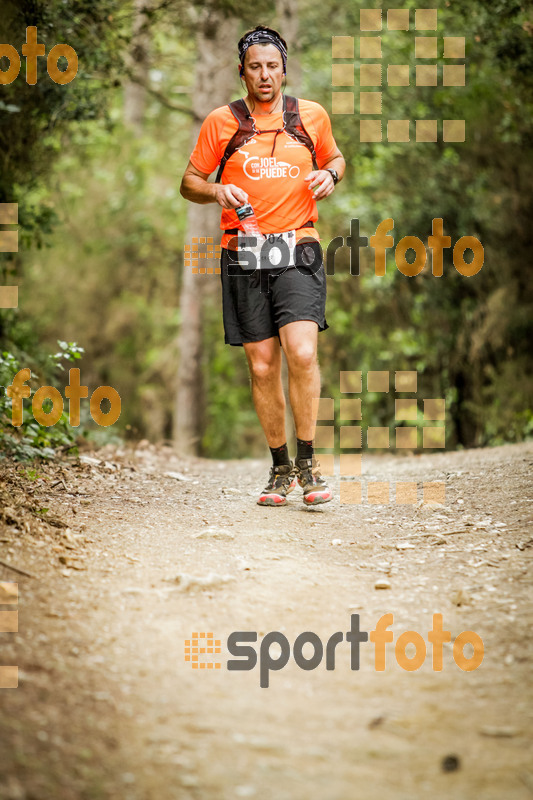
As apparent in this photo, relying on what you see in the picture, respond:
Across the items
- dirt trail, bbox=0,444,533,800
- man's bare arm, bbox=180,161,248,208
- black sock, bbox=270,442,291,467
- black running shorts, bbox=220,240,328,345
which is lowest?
dirt trail, bbox=0,444,533,800

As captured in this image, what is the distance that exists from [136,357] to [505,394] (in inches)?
239

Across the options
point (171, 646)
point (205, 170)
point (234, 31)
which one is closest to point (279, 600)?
point (171, 646)

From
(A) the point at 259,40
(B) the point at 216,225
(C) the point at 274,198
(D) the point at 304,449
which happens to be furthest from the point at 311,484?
(B) the point at 216,225

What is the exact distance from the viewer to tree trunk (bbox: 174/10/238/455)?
31.6 feet

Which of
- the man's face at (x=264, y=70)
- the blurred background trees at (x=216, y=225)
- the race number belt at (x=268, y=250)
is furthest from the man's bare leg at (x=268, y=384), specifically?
the blurred background trees at (x=216, y=225)

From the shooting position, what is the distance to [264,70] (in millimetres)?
4129

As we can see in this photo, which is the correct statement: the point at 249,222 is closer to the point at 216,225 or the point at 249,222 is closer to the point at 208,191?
the point at 208,191

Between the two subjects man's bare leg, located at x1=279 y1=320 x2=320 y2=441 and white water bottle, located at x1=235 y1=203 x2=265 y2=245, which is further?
man's bare leg, located at x1=279 y1=320 x2=320 y2=441

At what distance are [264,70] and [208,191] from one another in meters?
0.70

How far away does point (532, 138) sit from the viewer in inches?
356

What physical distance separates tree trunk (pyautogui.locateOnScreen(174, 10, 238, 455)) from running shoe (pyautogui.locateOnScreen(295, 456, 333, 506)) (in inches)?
225

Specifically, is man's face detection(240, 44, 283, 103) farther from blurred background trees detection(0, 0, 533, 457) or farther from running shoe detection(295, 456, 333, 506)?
blurred background trees detection(0, 0, 533, 457)

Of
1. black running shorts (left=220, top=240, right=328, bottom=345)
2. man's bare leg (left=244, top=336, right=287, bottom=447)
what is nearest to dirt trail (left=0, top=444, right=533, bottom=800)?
man's bare leg (left=244, top=336, right=287, bottom=447)

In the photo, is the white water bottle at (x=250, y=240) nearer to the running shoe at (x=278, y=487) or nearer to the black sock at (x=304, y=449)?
the black sock at (x=304, y=449)
